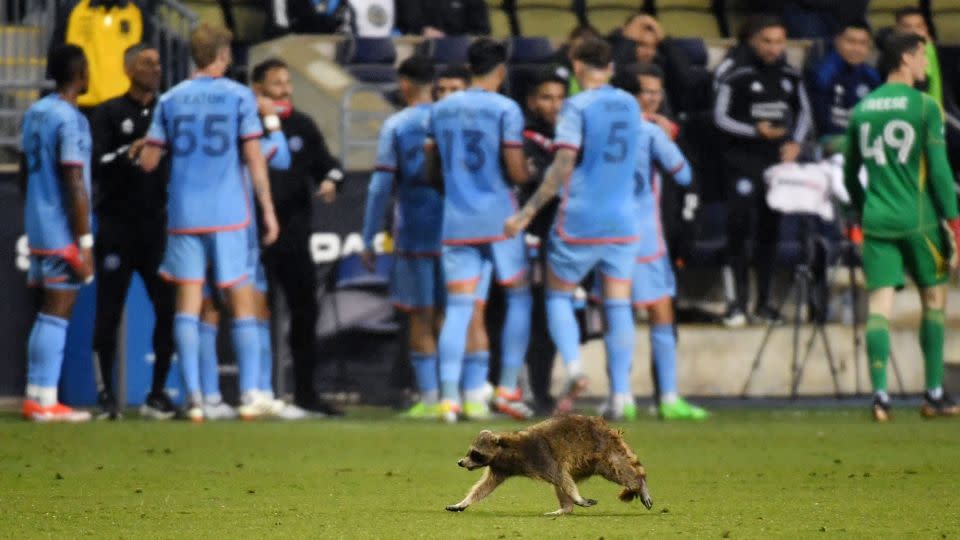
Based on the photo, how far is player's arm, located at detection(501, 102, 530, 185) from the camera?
11906 millimetres

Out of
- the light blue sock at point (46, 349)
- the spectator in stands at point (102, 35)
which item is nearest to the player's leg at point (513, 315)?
the light blue sock at point (46, 349)

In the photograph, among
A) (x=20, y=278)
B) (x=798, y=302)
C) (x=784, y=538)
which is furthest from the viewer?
(x=798, y=302)

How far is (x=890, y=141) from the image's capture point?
463 inches

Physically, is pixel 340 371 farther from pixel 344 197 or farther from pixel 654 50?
pixel 654 50

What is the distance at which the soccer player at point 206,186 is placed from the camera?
1190 centimetres

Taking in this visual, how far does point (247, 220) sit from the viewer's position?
478 inches

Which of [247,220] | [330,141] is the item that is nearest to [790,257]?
[330,141]

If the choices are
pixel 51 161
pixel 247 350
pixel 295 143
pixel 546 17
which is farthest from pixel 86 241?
pixel 546 17

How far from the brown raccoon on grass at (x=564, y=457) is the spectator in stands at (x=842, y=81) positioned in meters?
9.65

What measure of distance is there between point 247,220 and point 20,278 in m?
2.26

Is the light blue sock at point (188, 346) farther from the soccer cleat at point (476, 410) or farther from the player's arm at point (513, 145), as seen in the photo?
the player's arm at point (513, 145)

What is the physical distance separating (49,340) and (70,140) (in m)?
1.17

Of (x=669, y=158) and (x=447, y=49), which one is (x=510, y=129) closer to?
(x=669, y=158)

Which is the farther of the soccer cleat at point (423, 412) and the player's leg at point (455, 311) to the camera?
the soccer cleat at point (423, 412)
